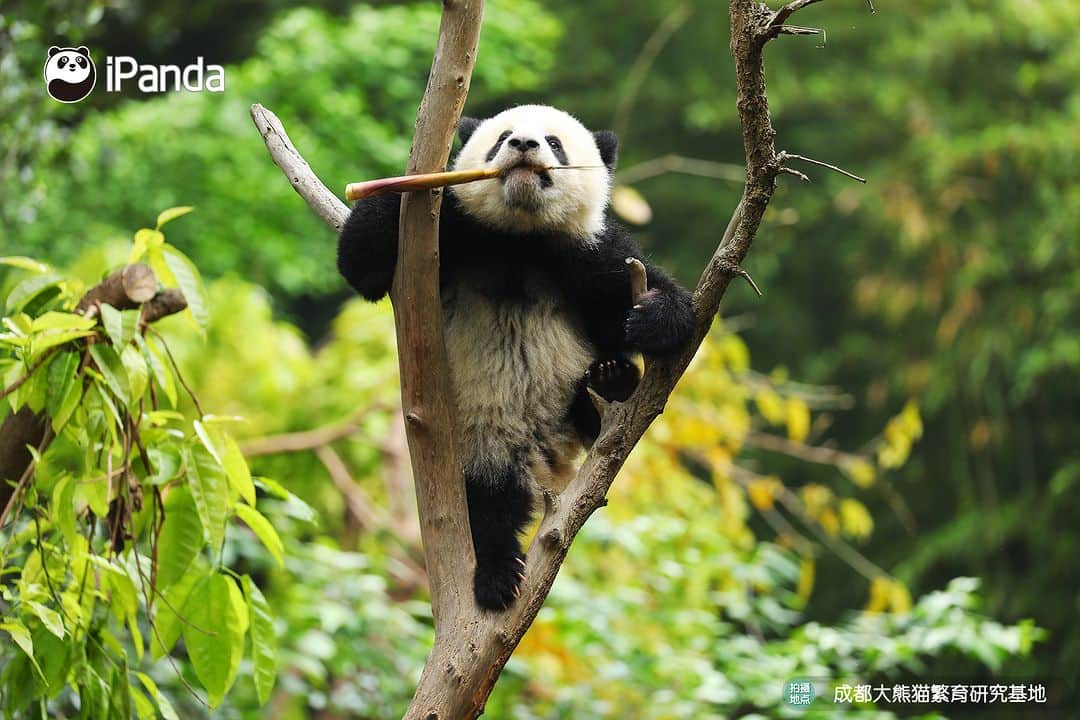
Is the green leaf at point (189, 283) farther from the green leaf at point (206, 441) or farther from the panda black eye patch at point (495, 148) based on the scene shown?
the panda black eye patch at point (495, 148)

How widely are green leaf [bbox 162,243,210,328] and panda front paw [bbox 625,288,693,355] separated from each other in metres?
1.04

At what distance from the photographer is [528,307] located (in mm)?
3545

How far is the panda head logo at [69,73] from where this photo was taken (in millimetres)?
4375

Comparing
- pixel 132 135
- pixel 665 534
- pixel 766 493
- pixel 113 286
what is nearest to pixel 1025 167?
pixel 766 493

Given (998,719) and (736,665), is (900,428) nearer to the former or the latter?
(736,665)

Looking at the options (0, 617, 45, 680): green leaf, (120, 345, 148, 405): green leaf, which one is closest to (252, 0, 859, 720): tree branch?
(120, 345, 148, 405): green leaf

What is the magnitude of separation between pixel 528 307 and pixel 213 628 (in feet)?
4.20

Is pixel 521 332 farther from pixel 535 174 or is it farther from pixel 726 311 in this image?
pixel 726 311

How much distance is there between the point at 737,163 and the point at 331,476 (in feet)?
27.9

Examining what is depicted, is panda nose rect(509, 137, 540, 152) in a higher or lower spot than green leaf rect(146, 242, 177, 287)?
higher

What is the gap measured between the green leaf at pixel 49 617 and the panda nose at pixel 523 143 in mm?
1614

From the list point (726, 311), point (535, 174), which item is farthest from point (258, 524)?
point (726, 311)

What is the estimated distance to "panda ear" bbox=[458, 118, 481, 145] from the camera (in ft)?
12.2

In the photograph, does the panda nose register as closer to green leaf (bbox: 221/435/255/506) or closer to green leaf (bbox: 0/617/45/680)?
green leaf (bbox: 221/435/255/506)
